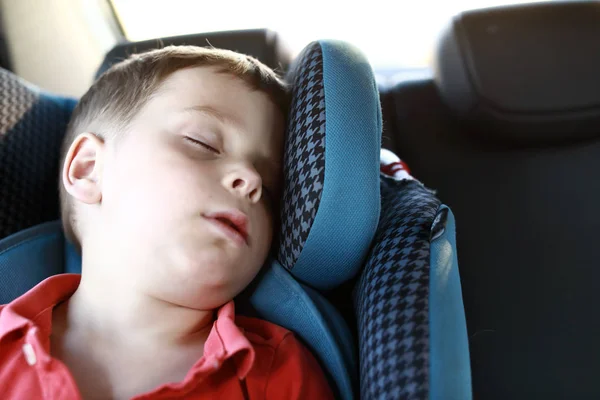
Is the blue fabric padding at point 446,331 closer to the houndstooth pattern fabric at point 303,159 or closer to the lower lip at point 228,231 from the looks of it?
the houndstooth pattern fabric at point 303,159

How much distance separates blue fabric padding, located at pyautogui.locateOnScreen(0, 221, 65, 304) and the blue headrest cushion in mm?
527

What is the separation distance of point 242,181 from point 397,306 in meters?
0.32

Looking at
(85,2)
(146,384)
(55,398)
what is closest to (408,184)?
(146,384)

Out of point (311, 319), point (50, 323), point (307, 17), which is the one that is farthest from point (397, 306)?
point (307, 17)

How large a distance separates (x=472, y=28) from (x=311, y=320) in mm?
943

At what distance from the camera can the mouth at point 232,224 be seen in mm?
831

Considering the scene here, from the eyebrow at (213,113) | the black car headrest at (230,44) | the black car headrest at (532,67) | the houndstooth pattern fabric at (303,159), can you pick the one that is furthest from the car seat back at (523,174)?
the eyebrow at (213,113)

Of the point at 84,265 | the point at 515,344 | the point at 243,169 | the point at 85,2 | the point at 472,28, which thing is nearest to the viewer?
the point at 243,169

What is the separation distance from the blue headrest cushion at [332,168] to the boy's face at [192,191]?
69mm

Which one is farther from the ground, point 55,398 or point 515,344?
point 55,398

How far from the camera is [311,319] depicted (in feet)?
2.96

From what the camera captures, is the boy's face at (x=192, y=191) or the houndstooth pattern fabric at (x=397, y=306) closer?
the houndstooth pattern fabric at (x=397, y=306)

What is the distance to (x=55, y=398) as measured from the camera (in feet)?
2.47

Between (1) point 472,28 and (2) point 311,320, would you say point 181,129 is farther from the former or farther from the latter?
(1) point 472,28
